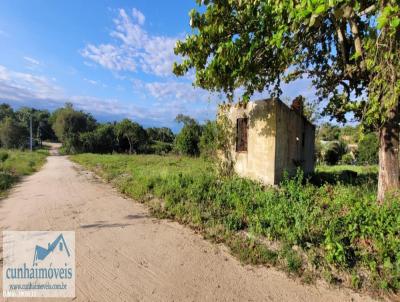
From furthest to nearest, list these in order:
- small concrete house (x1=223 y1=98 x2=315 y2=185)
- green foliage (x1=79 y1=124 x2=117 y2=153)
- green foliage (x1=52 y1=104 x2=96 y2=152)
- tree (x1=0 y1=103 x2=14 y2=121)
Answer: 1. tree (x1=0 y1=103 x2=14 y2=121)
2. green foliage (x1=52 y1=104 x2=96 y2=152)
3. green foliage (x1=79 y1=124 x2=117 y2=153)
4. small concrete house (x1=223 y1=98 x2=315 y2=185)

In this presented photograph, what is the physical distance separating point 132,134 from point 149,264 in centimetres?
3513

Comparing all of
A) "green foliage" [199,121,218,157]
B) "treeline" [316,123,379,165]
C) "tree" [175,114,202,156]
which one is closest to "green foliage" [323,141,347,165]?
"treeline" [316,123,379,165]

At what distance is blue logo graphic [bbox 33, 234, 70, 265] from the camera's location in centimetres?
394

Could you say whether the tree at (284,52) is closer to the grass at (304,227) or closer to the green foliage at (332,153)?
the grass at (304,227)

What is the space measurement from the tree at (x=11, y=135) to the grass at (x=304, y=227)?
44359mm

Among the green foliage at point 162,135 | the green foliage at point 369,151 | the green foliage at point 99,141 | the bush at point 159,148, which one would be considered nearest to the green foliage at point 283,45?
the green foliage at point 369,151

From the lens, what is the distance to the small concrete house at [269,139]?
7.09 metres

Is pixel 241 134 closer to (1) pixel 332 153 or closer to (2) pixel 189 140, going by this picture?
(1) pixel 332 153

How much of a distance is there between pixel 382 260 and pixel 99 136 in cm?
4015

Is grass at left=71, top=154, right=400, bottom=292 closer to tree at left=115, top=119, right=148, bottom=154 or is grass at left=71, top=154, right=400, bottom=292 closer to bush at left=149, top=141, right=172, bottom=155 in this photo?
tree at left=115, top=119, right=148, bottom=154

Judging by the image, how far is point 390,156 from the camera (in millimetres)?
5332

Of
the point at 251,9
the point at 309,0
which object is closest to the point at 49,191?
the point at 251,9

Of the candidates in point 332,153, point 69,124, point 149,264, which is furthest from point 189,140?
point 69,124

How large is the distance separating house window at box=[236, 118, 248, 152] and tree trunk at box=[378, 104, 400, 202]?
3.74 metres
